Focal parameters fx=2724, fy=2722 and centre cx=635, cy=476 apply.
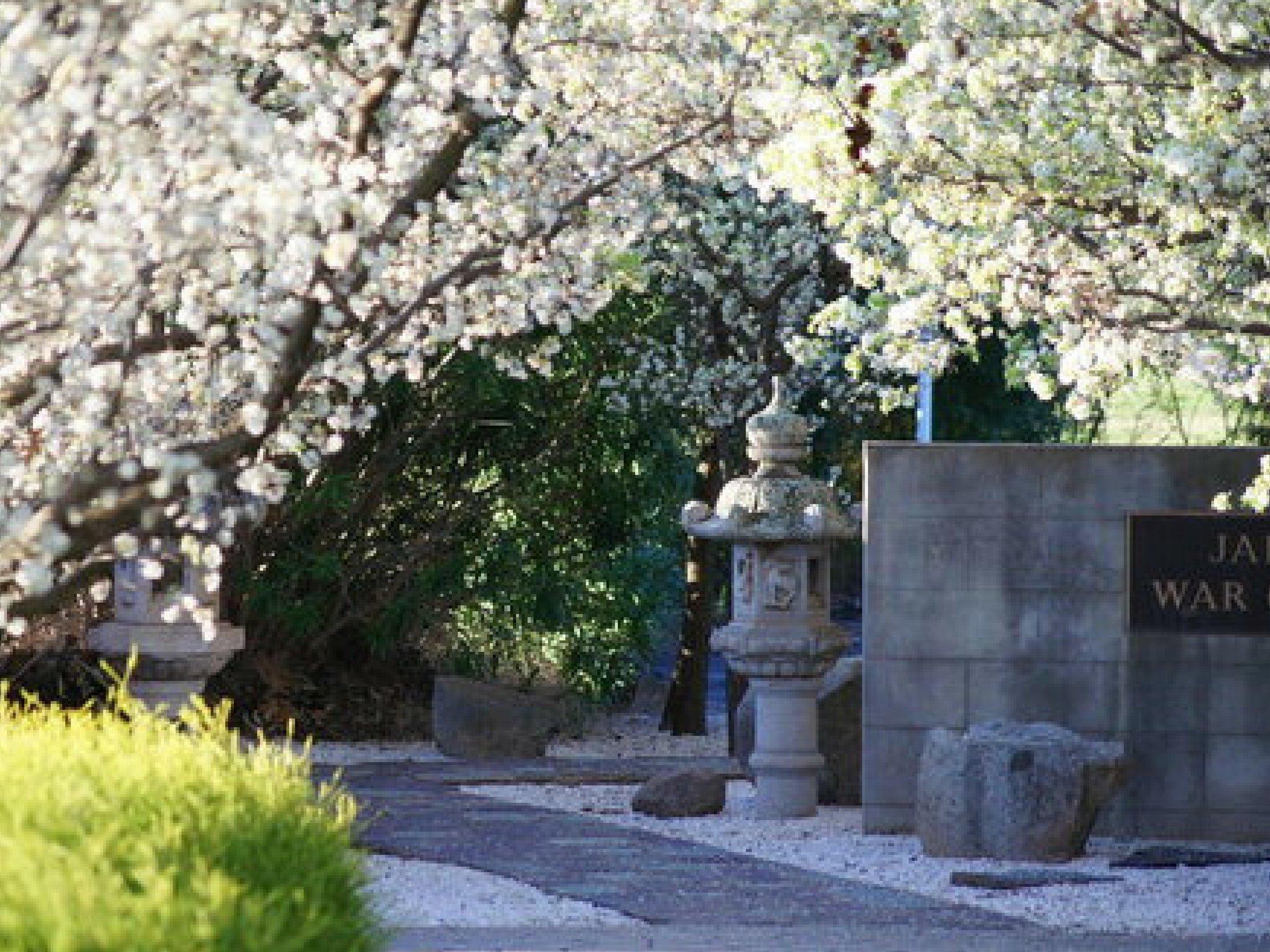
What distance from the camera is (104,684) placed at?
15992mm

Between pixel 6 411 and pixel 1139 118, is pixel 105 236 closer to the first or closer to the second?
pixel 6 411

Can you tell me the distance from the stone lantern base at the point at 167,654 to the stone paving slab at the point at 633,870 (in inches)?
43.3

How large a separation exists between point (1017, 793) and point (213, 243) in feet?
22.2

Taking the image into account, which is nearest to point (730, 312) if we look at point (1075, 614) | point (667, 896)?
point (1075, 614)

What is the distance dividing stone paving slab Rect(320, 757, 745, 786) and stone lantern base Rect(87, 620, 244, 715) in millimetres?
1544

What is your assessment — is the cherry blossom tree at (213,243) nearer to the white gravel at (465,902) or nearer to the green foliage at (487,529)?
the white gravel at (465,902)

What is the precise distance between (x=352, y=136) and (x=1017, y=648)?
7232 millimetres

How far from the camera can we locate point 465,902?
11.0 meters

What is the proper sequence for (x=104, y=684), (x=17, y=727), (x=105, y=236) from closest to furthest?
(x=105, y=236)
(x=17, y=727)
(x=104, y=684)

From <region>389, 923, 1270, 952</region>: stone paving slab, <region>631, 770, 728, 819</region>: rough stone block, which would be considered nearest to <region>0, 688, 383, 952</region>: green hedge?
<region>389, 923, 1270, 952</region>: stone paving slab

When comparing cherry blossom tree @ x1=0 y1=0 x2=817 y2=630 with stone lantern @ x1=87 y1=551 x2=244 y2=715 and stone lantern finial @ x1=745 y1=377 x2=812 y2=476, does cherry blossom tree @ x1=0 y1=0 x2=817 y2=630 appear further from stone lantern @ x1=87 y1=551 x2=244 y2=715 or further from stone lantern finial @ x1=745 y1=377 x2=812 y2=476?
stone lantern finial @ x1=745 y1=377 x2=812 y2=476

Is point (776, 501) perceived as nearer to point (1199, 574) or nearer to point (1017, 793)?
point (1199, 574)

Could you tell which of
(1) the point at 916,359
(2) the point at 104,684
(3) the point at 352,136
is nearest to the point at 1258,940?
(1) the point at 916,359

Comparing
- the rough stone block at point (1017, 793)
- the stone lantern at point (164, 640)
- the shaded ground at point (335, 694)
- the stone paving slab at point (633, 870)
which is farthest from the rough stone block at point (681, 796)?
the shaded ground at point (335, 694)
